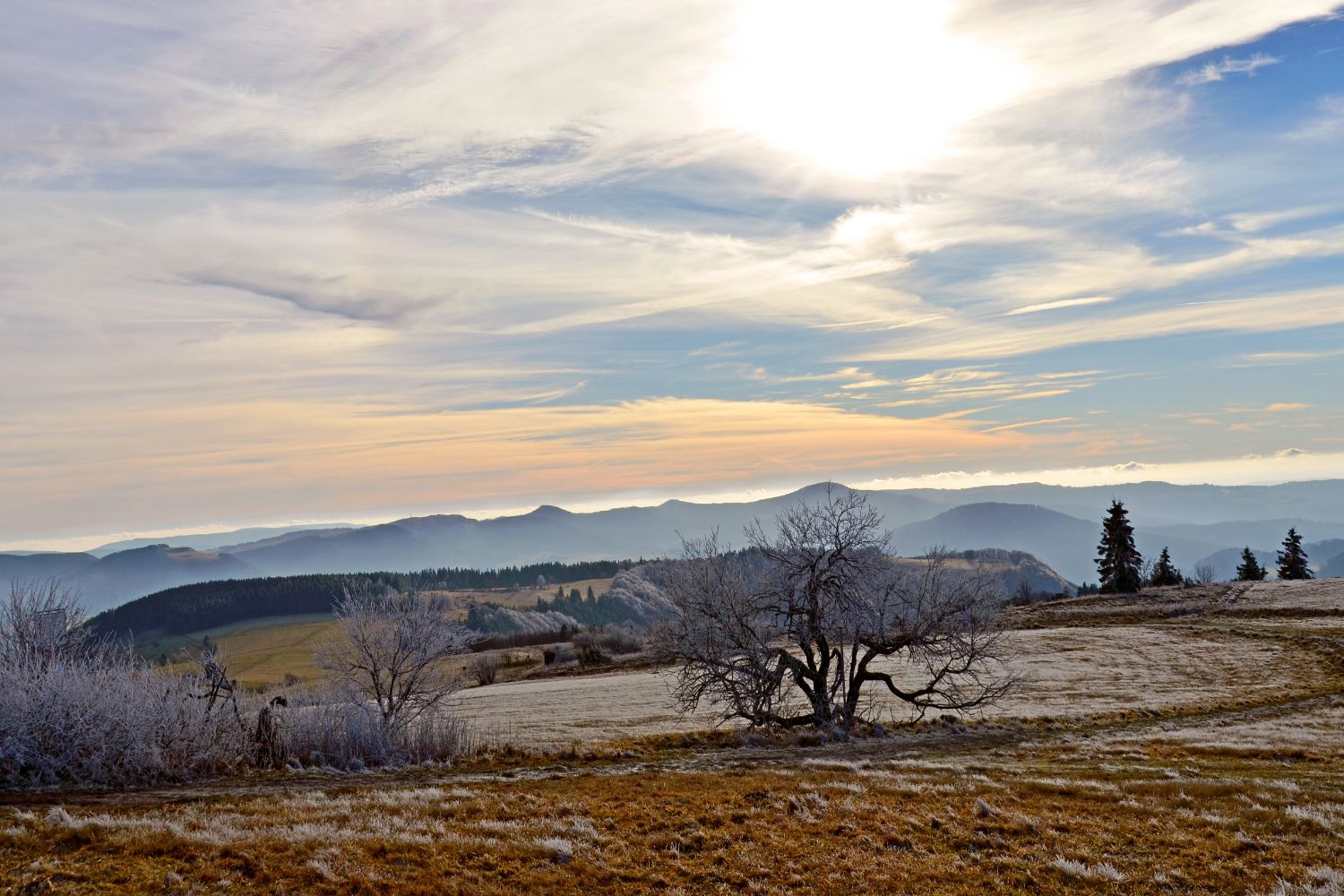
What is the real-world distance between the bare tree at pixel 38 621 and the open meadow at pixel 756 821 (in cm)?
1341

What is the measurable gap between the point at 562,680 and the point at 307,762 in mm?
59641

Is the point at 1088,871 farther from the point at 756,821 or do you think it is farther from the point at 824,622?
the point at 824,622

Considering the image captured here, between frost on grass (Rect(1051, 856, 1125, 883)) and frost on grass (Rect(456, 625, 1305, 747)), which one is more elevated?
frost on grass (Rect(1051, 856, 1125, 883))

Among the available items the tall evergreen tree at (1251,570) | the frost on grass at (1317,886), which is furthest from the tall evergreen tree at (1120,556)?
the frost on grass at (1317,886)

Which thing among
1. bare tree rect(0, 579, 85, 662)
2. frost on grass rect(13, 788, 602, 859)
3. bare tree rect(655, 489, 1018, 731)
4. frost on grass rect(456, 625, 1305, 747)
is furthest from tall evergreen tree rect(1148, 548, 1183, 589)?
bare tree rect(0, 579, 85, 662)

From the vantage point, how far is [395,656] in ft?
135

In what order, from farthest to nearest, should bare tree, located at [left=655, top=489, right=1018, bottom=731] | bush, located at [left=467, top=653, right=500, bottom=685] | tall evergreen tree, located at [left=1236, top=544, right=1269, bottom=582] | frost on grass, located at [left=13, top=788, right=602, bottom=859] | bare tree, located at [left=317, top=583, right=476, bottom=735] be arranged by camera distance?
tall evergreen tree, located at [left=1236, top=544, right=1269, bottom=582] → bush, located at [left=467, top=653, right=500, bottom=685] → bare tree, located at [left=317, top=583, right=476, bottom=735] → bare tree, located at [left=655, top=489, right=1018, bottom=731] → frost on grass, located at [left=13, top=788, right=602, bottom=859]

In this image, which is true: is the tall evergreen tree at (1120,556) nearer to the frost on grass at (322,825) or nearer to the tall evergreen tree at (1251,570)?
the tall evergreen tree at (1251,570)

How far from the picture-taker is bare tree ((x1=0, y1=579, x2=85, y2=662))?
31.3m

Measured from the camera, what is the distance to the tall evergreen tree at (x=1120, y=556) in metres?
106

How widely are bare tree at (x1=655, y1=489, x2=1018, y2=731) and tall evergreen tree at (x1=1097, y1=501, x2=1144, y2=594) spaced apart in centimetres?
8015

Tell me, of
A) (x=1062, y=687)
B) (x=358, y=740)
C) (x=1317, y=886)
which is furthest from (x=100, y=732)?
(x=1062, y=687)

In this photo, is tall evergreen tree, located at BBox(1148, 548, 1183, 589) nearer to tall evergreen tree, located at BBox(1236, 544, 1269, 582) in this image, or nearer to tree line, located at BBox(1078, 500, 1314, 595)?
tree line, located at BBox(1078, 500, 1314, 595)

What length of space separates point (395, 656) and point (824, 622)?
21.7 meters
